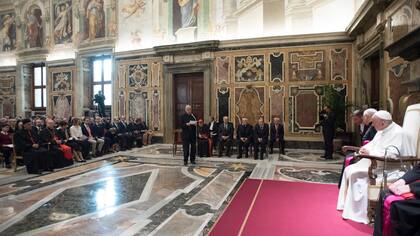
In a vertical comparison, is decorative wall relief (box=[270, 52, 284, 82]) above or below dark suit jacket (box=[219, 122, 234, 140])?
above

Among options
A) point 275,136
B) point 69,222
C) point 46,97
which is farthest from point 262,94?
point 46,97

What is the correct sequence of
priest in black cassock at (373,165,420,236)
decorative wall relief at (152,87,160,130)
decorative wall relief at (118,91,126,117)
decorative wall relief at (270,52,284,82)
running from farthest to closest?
decorative wall relief at (118,91,126,117) → decorative wall relief at (152,87,160,130) → decorative wall relief at (270,52,284,82) → priest in black cassock at (373,165,420,236)

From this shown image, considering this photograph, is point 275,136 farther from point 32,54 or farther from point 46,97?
point 32,54

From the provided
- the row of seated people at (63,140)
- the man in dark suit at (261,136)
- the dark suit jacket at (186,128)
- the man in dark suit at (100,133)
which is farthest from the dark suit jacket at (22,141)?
the man in dark suit at (261,136)

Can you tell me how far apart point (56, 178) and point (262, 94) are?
22.2 feet

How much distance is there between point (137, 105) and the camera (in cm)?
1120

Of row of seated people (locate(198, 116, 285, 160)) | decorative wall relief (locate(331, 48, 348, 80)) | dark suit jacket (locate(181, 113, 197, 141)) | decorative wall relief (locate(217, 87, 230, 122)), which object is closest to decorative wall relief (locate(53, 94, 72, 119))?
decorative wall relief (locate(217, 87, 230, 122))

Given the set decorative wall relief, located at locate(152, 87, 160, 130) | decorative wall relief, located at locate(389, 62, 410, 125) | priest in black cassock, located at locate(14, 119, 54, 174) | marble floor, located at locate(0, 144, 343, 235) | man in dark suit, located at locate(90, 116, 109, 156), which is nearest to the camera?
marble floor, located at locate(0, 144, 343, 235)

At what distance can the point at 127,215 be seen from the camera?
3.46m

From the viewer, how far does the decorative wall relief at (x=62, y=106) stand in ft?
41.5

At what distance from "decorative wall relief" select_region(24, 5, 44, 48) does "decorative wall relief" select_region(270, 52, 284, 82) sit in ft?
37.6

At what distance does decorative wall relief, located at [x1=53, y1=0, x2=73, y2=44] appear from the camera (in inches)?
490

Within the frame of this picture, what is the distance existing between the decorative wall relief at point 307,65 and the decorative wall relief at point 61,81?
10.1 meters

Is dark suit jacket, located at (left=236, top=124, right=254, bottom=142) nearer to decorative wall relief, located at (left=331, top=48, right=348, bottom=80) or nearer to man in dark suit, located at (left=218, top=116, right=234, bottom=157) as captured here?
man in dark suit, located at (left=218, top=116, right=234, bottom=157)
